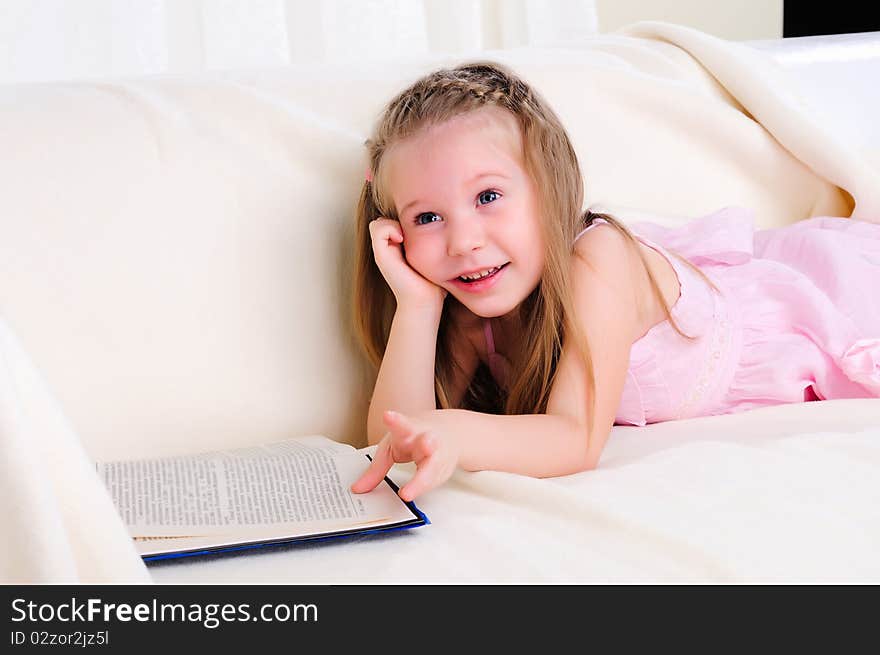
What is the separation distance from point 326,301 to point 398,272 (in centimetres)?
10

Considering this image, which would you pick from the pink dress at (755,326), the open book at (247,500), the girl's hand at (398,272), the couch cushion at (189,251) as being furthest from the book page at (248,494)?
the pink dress at (755,326)

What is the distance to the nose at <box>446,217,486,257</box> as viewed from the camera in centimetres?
112

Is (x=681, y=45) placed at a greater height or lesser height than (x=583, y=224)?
greater

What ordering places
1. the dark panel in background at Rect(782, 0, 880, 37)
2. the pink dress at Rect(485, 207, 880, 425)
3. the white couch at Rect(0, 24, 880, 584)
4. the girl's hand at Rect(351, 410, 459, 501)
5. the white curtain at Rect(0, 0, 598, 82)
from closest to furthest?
the white couch at Rect(0, 24, 880, 584) → the girl's hand at Rect(351, 410, 459, 501) → the pink dress at Rect(485, 207, 880, 425) → the white curtain at Rect(0, 0, 598, 82) → the dark panel in background at Rect(782, 0, 880, 37)

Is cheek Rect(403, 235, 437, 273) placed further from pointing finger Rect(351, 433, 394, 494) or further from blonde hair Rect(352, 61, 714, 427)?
pointing finger Rect(351, 433, 394, 494)

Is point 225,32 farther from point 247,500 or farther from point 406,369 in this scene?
point 247,500

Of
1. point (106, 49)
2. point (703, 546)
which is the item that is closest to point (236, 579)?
point (703, 546)

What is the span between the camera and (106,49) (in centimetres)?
217

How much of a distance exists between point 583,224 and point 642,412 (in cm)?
23

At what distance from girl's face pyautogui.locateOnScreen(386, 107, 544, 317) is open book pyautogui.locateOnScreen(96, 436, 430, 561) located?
228 mm

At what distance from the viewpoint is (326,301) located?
1.25 m

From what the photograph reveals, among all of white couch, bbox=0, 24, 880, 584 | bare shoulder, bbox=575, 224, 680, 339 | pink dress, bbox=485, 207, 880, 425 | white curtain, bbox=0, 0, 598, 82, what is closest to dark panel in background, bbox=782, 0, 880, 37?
white curtain, bbox=0, 0, 598, 82
